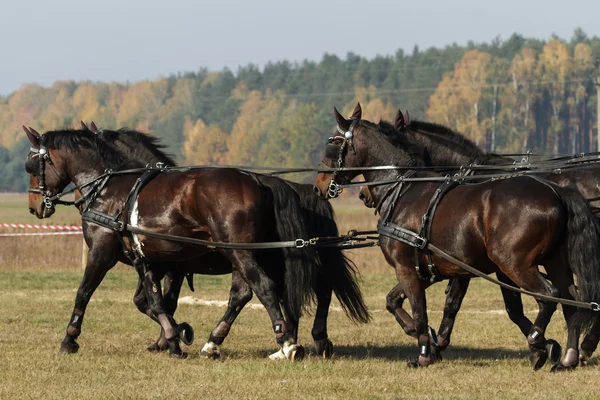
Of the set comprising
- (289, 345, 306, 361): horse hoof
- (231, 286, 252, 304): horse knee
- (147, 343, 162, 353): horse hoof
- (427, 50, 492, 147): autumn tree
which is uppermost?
(231, 286, 252, 304): horse knee

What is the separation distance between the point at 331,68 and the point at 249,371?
13089cm

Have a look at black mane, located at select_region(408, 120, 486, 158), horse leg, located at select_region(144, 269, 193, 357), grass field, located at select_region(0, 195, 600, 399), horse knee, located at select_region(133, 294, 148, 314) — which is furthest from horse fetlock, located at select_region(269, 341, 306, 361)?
black mane, located at select_region(408, 120, 486, 158)

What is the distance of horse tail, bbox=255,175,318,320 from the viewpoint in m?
9.92

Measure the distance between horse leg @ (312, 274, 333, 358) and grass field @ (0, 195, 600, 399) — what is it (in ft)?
0.62

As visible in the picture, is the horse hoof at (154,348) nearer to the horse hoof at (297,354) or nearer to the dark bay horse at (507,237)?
the horse hoof at (297,354)

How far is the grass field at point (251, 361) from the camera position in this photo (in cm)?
825

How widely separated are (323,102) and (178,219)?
364 ft

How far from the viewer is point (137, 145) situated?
11297 mm

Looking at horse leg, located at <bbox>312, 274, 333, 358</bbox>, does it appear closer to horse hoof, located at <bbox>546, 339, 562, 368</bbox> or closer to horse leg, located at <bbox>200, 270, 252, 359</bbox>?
horse leg, located at <bbox>200, 270, 252, 359</bbox>

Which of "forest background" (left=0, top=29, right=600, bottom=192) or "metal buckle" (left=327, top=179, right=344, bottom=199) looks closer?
"metal buckle" (left=327, top=179, right=344, bottom=199)

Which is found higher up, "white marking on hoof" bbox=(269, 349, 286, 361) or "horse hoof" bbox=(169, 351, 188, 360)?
"white marking on hoof" bbox=(269, 349, 286, 361)

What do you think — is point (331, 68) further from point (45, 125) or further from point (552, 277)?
point (552, 277)

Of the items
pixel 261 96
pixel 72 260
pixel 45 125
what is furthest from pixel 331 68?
pixel 72 260

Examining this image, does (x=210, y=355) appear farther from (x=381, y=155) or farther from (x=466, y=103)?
(x=466, y=103)
